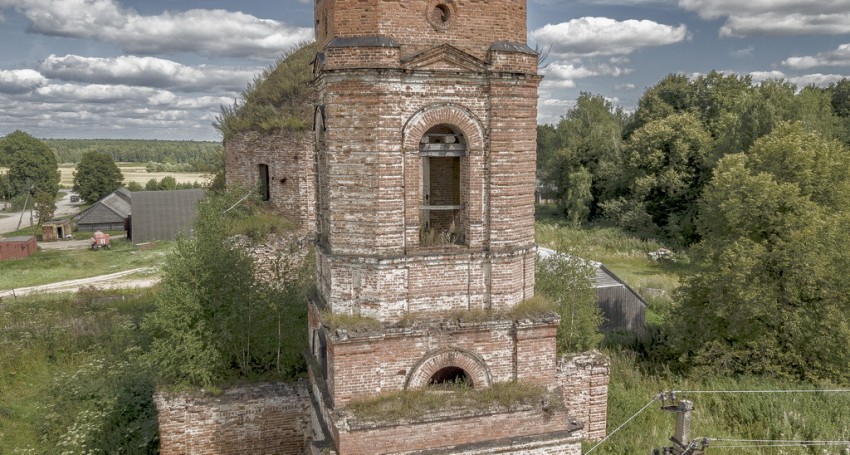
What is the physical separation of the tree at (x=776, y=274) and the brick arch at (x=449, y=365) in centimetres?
895

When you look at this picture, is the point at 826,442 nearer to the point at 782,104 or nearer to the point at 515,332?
the point at 515,332

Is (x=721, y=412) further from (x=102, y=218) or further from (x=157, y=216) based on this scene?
(x=102, y=218)

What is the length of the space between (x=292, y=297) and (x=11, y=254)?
29730 millimetres

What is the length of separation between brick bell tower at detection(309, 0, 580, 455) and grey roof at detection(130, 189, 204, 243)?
100 ft

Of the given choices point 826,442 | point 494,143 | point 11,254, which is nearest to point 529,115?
point 494,143

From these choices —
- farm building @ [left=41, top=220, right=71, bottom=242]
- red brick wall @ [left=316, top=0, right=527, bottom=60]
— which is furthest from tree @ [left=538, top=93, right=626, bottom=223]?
farm building @ [left=41, top=220, right=71, bottom=242]

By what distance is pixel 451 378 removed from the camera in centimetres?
798

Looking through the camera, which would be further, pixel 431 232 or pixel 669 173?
pixel 669 173

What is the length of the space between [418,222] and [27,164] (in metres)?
71.8

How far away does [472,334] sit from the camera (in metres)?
7.30

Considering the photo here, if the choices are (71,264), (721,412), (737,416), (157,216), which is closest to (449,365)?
(721,412)

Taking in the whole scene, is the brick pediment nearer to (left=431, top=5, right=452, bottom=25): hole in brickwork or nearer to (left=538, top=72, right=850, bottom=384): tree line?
(left=431, top=5, right=452, bottom=25): hole in brickwork

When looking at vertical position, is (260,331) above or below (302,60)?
below

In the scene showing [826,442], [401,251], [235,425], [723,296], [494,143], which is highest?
[494,143]
